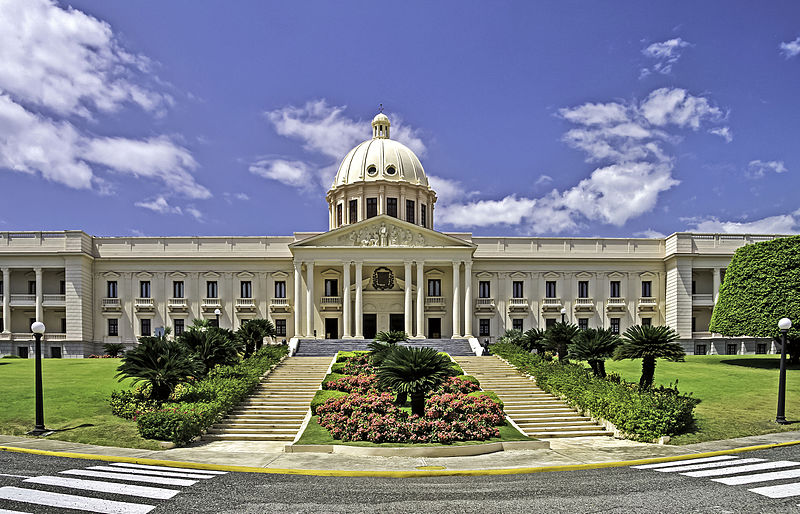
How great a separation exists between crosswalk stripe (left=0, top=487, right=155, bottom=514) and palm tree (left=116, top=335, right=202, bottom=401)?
1167 cm

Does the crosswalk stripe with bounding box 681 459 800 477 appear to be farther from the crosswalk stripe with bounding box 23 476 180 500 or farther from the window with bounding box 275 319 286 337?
the window with bounding box 275 319 286 337

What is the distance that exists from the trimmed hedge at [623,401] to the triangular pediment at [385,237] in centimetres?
2307

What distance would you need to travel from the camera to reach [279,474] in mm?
15117

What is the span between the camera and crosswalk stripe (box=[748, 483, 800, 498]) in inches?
455

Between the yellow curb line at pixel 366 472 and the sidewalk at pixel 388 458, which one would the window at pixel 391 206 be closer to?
the sidewalk at pixel 388 458

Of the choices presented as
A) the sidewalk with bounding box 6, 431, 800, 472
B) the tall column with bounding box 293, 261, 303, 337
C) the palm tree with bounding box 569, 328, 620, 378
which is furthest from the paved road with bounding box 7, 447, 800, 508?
the tall column with bounding box 293, 261, 303, 337

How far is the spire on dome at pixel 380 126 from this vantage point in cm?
6875

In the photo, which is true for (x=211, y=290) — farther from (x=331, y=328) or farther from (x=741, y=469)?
(x=741, y=469)

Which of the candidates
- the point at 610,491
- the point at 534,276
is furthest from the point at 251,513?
the point at 534,276

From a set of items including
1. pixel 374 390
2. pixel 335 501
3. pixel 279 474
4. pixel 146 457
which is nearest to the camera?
pixel 335 501

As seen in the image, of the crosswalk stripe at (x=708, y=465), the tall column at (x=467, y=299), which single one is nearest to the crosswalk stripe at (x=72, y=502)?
the crosswalk stripe at (x=708, y=465)

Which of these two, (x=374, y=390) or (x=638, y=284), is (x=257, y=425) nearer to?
(x=374, y=390)

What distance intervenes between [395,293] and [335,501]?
44584 mm

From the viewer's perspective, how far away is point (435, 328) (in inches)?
2271
